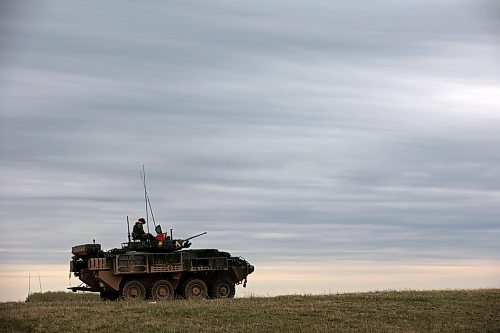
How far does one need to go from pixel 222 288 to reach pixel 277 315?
362 inches

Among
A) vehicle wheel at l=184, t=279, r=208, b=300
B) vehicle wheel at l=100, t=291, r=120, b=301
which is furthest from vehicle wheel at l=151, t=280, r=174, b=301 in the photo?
vehicle wheel at l=100, t=291, r=120, b=301

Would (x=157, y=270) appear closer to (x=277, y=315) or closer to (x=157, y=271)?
(x=157, y=271)

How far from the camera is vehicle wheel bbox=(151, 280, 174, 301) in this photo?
36344mm

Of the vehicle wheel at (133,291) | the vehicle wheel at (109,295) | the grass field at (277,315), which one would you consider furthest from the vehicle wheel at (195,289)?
the grass field at (277,315)

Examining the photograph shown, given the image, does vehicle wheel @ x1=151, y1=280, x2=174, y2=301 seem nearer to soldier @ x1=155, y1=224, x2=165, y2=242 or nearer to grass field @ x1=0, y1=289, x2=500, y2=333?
soldier @ x1=155, y1=224, x2=165, y2=242

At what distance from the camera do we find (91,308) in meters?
30.3

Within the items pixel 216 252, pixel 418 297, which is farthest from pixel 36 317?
pixel 418 297

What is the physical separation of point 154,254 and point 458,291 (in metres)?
12.2

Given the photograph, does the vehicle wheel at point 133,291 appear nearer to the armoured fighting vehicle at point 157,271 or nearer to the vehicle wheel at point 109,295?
the armoured fighting vehicle at point 157,271

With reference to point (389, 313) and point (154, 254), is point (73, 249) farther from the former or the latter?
point (389, 313)

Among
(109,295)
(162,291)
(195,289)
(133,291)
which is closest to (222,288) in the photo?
(195,289)

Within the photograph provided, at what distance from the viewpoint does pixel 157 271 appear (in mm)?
36188

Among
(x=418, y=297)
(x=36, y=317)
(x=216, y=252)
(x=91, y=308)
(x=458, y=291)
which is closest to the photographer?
(x=36, y=317)

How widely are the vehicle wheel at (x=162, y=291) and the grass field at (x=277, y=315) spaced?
11.8ft
